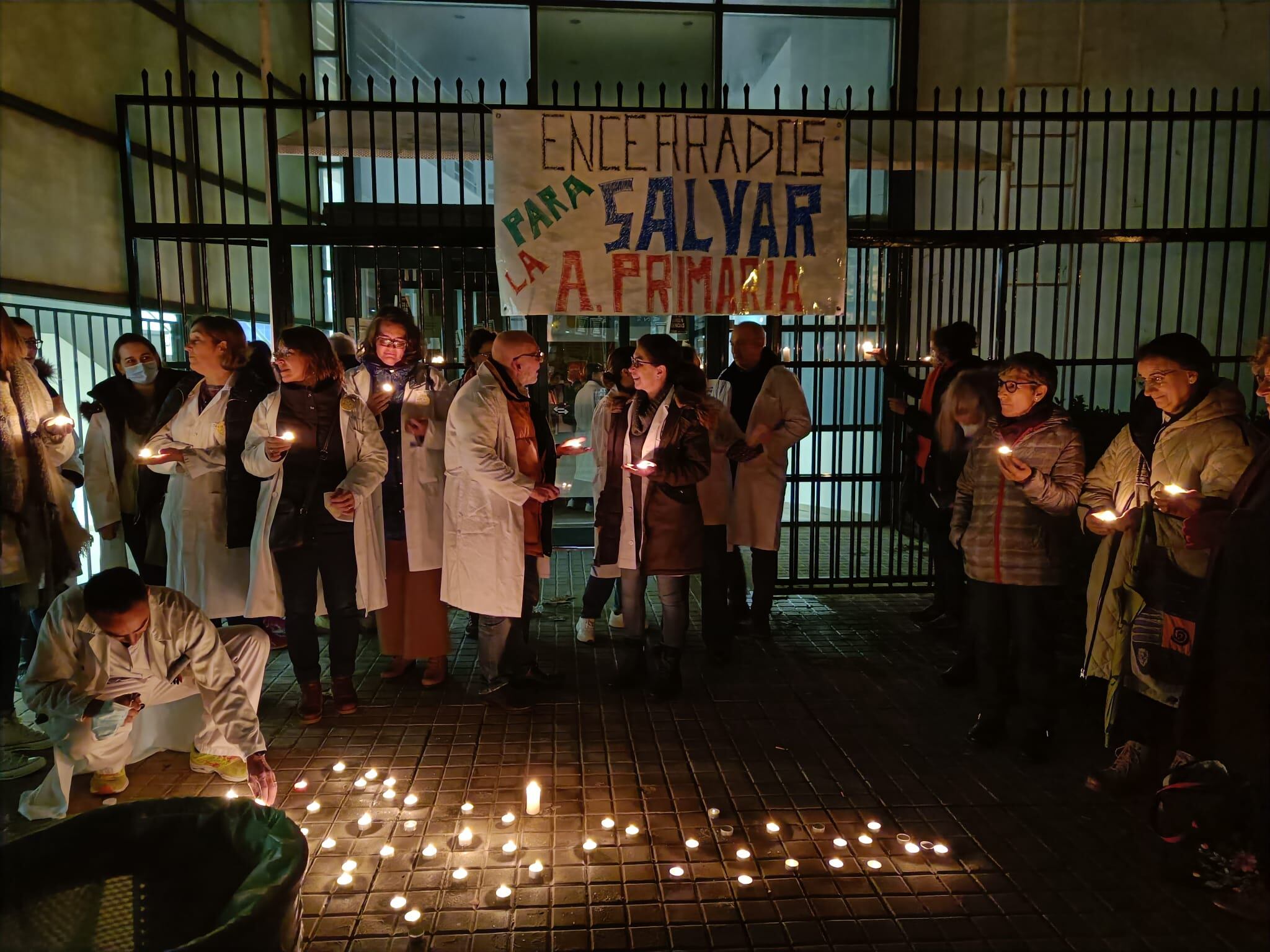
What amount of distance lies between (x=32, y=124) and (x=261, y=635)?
497cm

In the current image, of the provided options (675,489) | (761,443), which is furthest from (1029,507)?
(761,443)

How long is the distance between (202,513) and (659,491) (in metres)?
2.56

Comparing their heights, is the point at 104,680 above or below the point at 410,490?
below

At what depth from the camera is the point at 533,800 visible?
376 cm

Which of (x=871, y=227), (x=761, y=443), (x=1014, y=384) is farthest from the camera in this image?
(x=871, y=227)

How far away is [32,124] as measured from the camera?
641cm

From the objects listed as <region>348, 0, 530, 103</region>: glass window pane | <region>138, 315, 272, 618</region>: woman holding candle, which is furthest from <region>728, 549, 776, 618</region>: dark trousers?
<region>348, 0, 530, 103</region>: glass window pane

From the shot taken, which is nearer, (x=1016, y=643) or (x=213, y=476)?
(x=1016, y=643)

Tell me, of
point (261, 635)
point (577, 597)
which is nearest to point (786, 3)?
point (577, 597)

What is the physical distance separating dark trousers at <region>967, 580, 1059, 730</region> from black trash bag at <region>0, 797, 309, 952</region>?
11.1ft

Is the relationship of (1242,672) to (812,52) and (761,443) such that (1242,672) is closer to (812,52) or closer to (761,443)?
(761,443)

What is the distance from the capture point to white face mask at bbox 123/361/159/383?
17.0 feet

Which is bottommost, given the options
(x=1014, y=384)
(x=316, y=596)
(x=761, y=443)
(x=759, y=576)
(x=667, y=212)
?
(x=759, y=576)

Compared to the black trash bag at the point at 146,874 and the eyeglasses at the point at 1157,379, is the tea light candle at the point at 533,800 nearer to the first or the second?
the black trash bag at the point at 146,874
